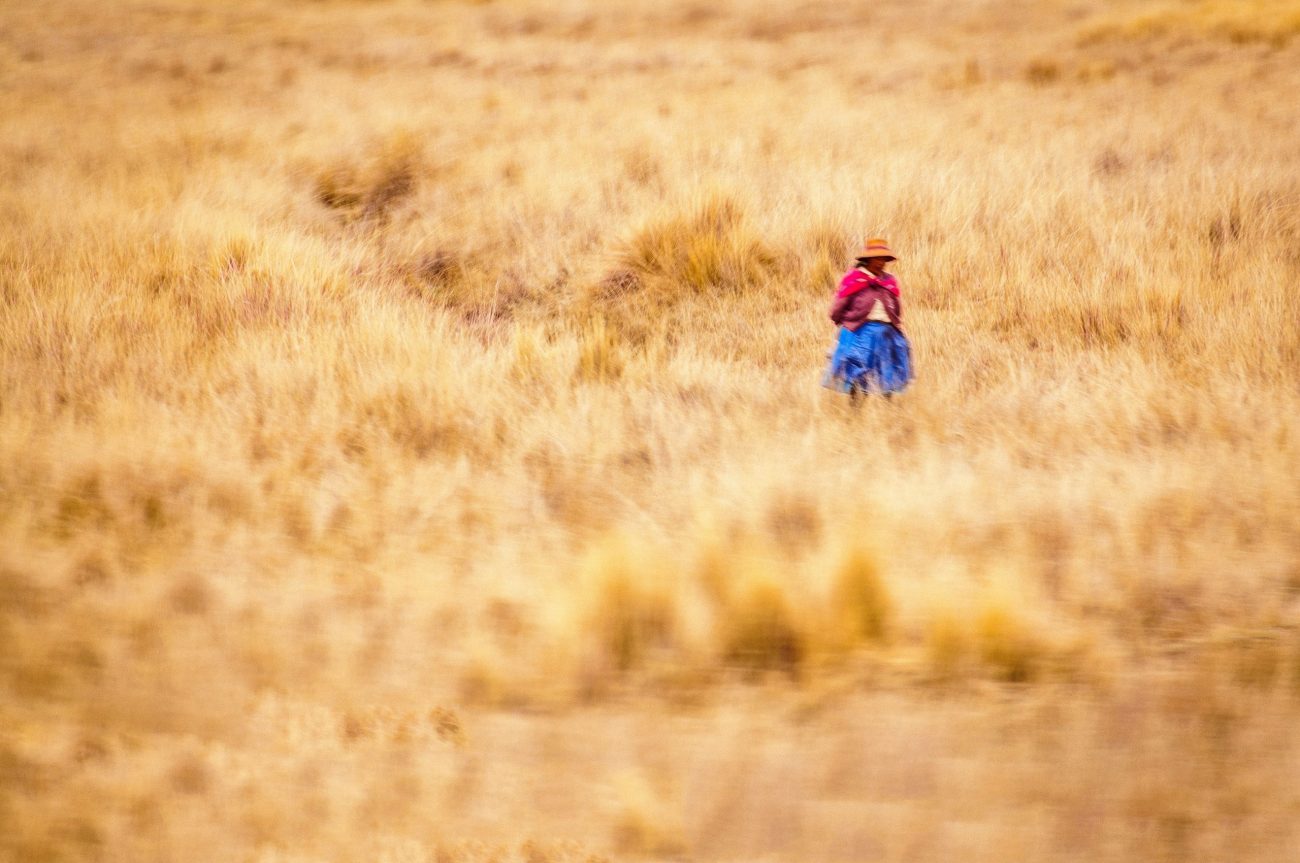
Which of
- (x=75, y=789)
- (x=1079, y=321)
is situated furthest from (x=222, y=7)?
(x=75, y=789)

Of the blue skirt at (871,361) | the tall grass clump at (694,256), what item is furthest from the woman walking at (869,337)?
the tall grass clump at (694,256)

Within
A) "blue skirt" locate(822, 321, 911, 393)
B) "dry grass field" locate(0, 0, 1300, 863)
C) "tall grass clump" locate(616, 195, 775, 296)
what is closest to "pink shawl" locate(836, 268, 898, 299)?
"blue skirt" locate(822, 321, 911, 393)

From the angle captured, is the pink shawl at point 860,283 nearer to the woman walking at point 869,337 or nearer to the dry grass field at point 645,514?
the woman walking at point 869,337

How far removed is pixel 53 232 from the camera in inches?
308

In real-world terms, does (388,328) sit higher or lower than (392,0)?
lower

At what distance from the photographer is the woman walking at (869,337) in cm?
550

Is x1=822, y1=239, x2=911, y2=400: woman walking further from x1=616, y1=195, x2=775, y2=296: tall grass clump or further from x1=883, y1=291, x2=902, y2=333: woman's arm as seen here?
x1=616, y1=195, x2=775, y2=296: tall grass clump

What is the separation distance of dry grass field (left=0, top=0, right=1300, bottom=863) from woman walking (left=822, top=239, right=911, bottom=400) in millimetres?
194

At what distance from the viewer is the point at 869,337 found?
5523 mm

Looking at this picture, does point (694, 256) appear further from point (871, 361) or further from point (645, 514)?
point (645, 514)

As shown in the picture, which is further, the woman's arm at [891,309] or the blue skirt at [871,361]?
the woman's arm at [891,309]

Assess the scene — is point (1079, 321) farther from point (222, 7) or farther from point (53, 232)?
point (222, 7)

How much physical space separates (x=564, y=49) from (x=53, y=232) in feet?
55.5

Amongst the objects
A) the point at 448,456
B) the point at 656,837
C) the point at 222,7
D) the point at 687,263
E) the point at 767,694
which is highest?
the point at 222,7
